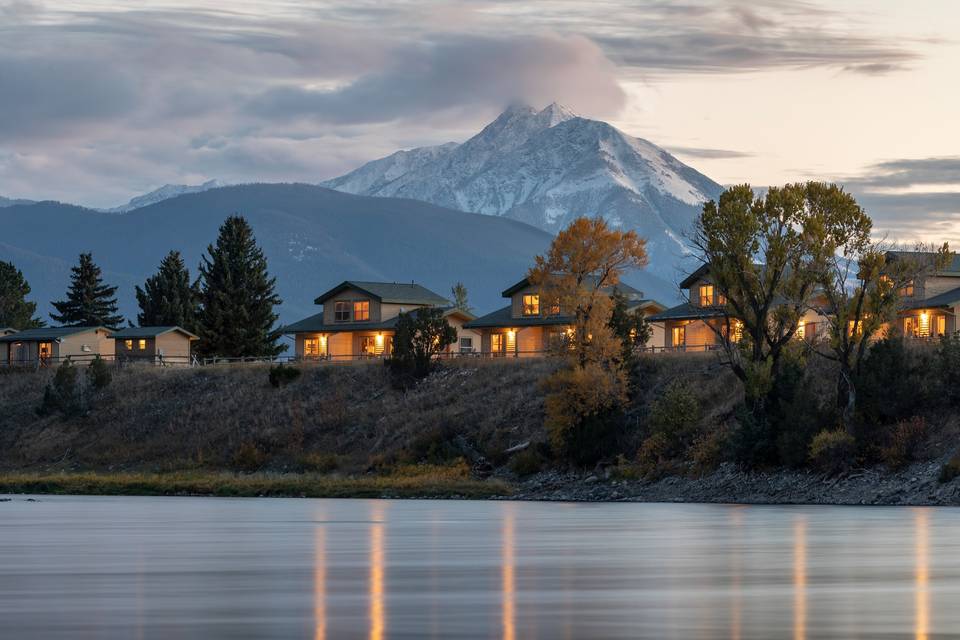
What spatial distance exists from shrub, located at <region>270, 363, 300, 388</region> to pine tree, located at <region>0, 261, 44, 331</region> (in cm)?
5609

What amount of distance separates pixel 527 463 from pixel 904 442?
20.8 meters

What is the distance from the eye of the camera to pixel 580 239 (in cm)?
8431

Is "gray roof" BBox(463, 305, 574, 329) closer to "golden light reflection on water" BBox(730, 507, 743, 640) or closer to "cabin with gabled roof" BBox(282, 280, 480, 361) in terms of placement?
"cabin with gabled roof" BBox(282, 280, 480, 361)

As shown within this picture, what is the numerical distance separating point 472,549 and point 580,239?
49.1 m

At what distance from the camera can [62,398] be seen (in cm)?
10931

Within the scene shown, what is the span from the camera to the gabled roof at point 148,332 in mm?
129375

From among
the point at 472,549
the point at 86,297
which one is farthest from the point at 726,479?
the point at 86,297

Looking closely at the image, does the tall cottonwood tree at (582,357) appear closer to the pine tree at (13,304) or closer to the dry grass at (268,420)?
the dry grass at (268,420)

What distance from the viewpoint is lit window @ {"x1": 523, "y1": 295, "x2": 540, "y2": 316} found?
399 ft

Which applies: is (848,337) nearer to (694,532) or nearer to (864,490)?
(864,490)

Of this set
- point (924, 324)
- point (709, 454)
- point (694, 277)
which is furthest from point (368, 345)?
point (709, 454)

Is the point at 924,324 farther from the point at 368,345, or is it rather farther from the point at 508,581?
the point at 508,581

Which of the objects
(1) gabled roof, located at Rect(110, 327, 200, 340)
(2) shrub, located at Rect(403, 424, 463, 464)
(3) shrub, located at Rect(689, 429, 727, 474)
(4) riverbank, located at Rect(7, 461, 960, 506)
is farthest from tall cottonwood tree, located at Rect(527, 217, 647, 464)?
(1) gabled roof, located at Rect(110, 327, 200, 340)

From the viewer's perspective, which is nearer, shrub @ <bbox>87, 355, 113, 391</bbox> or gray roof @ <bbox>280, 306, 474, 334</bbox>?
shrub @ <bbox>87, 355, 113, 391</bbox>
